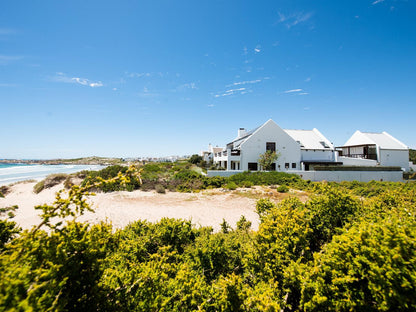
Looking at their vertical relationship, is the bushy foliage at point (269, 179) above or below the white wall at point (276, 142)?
below

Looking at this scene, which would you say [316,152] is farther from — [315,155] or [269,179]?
[269,179]

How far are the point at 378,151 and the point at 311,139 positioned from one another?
11164 millimetres

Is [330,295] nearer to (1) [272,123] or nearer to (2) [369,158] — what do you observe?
(1) [272,123]

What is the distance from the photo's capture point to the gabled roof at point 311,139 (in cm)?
3036

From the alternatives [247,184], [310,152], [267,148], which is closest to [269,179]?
[247,184]

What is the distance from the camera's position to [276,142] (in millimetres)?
27719

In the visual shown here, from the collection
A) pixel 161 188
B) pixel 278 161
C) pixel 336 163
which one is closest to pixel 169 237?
pixel 161 188

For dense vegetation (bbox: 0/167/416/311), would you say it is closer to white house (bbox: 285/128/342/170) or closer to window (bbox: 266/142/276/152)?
window (bbox: 266/142/276/152)

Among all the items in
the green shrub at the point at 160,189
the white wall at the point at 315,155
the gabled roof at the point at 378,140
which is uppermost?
the gabled roof at the point at 378,140

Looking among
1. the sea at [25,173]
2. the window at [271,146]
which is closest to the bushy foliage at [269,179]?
the window at [271,146]

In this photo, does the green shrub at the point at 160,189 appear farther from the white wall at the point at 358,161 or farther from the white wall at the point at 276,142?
the white wall at the point at 358,161

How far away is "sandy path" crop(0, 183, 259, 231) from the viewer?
942cm

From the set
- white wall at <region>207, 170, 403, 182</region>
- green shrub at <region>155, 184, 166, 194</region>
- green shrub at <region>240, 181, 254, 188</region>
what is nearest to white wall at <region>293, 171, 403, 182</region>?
white wall at <region>207, 170, 403, 182</region>

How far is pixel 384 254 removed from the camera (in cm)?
186
